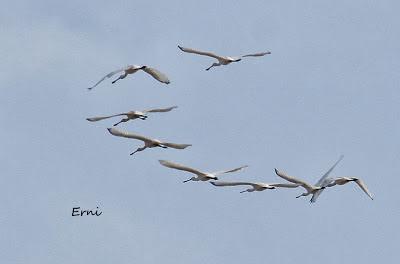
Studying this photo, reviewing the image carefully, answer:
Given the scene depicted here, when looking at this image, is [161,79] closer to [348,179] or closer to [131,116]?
[131,116]

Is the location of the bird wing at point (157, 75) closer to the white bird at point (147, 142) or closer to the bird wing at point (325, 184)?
the white bird at point (147, 142)

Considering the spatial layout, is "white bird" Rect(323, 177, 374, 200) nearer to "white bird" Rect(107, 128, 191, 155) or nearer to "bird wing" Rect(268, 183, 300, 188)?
"bird wing" Rect(268, 183, 300, 188)

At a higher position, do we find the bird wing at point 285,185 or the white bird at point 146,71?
the white bird at point 146,71

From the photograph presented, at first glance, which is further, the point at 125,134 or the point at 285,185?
the point at 285,185

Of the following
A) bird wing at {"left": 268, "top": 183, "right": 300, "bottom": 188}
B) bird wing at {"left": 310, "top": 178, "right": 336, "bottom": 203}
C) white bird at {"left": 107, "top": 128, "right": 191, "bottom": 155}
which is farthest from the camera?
bird wing at {"left": 310, "top": 178, "right": 336, "bottom": 203}

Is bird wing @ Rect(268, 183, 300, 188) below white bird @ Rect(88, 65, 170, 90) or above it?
below

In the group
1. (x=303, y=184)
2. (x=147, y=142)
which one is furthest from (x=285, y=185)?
(x=147, y=142)

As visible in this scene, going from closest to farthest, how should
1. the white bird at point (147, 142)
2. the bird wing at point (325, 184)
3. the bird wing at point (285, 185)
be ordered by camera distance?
the white bird at point (147, 142) < the bird wing at point (285, 185) < the bird wing at point (325, 184)

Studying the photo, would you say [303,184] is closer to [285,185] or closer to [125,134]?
[285,185]

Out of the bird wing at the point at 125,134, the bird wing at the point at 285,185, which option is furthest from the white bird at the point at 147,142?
the bird wing at the point at 285,185

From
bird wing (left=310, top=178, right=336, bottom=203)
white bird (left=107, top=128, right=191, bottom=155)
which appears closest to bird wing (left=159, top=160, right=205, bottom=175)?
white bird (left=107, top=128, right=191, bottom=155)

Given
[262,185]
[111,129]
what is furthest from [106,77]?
[262,185]

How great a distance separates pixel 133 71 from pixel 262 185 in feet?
25.8

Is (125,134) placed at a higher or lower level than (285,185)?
higher
